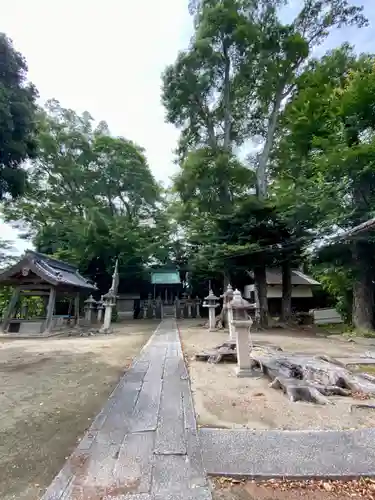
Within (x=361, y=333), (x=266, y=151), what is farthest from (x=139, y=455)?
(x=266, y=151)

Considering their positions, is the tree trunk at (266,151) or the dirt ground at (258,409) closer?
the dirt ground at (258,409)

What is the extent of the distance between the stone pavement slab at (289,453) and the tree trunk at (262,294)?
12489 millimetres

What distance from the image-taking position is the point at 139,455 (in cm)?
257

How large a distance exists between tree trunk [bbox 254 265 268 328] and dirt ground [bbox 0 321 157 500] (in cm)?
925

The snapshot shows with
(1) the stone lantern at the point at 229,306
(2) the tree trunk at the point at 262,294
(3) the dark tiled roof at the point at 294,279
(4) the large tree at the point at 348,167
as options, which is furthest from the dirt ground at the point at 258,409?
(3) the dark tiled roof at the point at 294,279

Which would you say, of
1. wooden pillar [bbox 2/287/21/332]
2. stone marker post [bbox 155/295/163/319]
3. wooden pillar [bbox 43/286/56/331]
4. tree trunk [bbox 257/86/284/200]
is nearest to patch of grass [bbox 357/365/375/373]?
tree trunk [bbox 257/86/284/200]

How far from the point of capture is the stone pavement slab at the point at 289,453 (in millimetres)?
2342

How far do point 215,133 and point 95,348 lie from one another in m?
17.0

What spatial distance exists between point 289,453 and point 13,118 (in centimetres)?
996

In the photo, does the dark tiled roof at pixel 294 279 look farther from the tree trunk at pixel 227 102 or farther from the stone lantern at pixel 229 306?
the stone lantern at pixel 229 306

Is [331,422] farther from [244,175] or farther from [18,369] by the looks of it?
[244,175]

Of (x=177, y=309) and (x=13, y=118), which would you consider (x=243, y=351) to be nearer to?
(x=13, y=118)

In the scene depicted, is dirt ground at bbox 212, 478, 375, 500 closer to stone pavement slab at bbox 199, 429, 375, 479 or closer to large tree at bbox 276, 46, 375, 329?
stone pavement slab at bbox 199, 429, 375, 479

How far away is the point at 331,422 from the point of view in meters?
3.26
